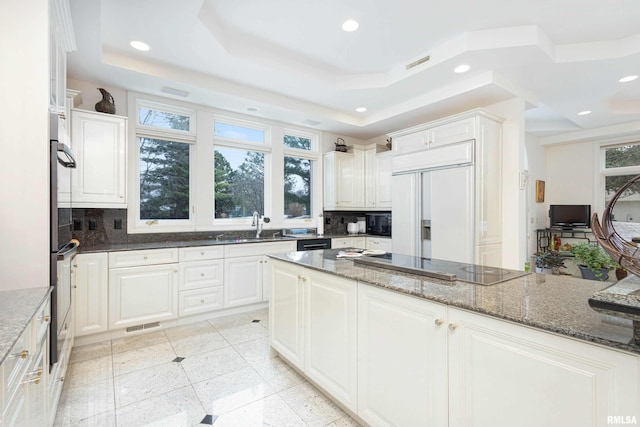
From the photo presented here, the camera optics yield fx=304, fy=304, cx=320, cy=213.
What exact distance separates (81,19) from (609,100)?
641 cm

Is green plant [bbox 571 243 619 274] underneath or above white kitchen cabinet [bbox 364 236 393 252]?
underneath

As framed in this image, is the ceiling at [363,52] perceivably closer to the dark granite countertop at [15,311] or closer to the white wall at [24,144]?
the white wall at [24,144]

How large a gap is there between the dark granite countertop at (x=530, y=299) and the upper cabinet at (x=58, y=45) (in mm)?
1980

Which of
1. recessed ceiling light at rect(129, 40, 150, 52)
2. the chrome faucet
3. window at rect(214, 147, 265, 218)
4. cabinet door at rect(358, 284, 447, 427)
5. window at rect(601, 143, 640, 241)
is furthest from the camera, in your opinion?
window at rect(601, 143, 640, 241)

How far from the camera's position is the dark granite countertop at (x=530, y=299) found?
0.97m

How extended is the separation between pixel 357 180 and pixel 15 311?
15.0 feet

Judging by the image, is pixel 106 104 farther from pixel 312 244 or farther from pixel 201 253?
pixel 312 244

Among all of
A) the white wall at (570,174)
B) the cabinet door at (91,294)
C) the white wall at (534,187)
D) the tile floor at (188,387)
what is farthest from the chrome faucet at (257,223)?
the white wall at (570,174)

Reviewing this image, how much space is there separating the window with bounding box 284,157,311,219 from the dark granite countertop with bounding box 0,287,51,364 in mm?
3586

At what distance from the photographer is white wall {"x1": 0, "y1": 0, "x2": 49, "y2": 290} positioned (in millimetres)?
1503

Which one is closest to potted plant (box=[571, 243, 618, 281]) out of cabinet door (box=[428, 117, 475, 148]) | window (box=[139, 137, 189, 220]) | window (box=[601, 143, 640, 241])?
window (box=[601, 143, 640, 241])

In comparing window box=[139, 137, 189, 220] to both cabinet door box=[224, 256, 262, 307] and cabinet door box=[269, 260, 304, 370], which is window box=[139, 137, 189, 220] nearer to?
cabinet door box=[224, 256, 262, 307]

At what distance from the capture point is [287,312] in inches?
94.3

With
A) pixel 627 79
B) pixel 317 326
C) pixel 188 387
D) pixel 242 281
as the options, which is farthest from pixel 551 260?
pixel 188 387
